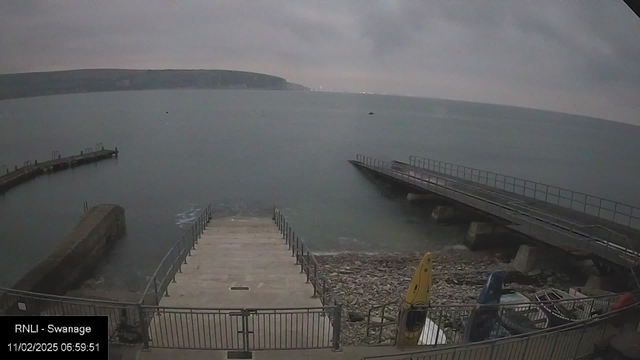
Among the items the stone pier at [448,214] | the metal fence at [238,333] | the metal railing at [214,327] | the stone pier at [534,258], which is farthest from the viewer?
the stone pier at [448,214]

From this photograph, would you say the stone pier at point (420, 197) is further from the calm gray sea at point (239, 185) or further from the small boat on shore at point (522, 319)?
the small boat on shore at point (522, 319)

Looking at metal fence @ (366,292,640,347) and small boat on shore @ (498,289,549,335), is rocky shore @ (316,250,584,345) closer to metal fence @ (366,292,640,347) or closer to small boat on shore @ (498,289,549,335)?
metal fence @ (366,292,640,347)

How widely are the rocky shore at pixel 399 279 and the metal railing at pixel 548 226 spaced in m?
1.54

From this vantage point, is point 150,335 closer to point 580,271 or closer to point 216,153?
point 580,271

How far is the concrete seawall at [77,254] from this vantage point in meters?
13.7

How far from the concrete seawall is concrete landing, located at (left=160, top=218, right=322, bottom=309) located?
19.1 ft

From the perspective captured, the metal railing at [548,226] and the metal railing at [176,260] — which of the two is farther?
the metal railing at [548,226]

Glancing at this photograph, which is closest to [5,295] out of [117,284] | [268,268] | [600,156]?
[268,268]

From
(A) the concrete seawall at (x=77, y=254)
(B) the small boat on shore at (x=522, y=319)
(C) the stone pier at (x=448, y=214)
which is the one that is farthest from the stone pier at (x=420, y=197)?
(A) the concrete seawall at (x=77, y=254)

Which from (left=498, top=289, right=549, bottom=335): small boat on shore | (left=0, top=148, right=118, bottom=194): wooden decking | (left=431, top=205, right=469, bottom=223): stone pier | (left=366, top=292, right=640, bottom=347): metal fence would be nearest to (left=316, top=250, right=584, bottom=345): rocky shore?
(left=366, top=292, right=640, bottom=347): metal fence

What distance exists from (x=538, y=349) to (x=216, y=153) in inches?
2048

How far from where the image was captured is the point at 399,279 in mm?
15539

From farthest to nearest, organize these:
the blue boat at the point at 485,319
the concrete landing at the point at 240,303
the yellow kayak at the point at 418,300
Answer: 1. the blue boat at the point at 485,319
2. the yellow kayak at the point at 418,300
3. the concrete landing at the point at 240,303

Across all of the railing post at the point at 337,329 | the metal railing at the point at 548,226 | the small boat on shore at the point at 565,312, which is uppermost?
the railing post at the point at 337,329
